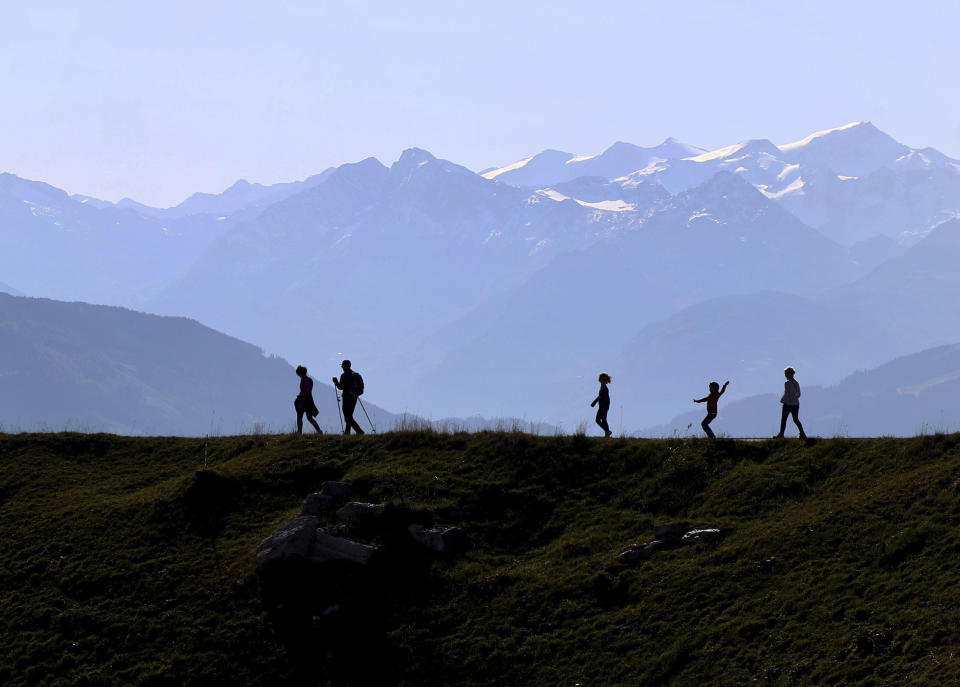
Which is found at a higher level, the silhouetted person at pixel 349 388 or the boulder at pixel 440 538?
the silhouetted person at pixel 349 388

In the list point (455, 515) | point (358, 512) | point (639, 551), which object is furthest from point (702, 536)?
point (358, 512)

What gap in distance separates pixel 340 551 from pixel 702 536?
8.99 m

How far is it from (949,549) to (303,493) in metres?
17.5

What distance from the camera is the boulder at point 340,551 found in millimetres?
25812

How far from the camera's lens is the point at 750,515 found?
85.3 feet

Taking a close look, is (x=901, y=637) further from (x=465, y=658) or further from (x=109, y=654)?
(x=109, y=654)

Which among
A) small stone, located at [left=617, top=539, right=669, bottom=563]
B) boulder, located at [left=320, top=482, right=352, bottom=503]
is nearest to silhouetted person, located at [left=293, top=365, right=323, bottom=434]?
boulder, located at [left=320, top=482, right=352, bottom=503]

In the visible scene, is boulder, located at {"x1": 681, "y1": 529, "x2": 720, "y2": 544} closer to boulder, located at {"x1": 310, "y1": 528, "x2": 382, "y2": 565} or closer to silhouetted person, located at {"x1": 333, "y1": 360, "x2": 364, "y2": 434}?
boulder, located at {"x1": 310, "y1": 528, "x2": 382, "y2": 565}

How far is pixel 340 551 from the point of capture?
85.1ft

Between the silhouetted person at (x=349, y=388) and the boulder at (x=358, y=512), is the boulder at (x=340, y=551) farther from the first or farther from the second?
the silhouetted person at (x=349, y=388)

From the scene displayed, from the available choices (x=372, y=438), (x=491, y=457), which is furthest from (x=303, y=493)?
(x=491, y=457)

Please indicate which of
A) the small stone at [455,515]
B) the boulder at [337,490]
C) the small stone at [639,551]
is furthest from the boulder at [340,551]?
the small stone at [639,551]

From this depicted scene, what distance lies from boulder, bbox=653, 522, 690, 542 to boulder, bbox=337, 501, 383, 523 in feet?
23.7

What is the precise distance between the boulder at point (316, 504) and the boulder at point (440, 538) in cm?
246
